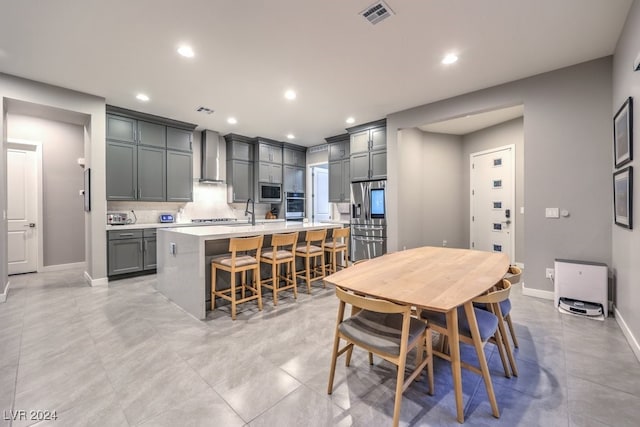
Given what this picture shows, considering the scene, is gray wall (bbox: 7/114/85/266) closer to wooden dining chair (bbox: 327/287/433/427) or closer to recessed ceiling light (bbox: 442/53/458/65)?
wooden dining chair (bbox: 327/287/433/427)

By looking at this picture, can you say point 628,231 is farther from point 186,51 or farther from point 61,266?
point 61,266

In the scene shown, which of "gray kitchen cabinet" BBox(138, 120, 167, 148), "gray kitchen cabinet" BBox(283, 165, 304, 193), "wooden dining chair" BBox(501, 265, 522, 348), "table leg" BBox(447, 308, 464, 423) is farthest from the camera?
"gray kitchen cabinet" BBox(283, 165, 304, 193)

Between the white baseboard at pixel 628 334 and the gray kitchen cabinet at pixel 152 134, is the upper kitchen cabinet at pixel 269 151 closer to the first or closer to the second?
the gray kitchen cabinet at pixel 152 134

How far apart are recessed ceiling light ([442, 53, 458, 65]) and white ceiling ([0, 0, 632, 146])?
7 centimetres

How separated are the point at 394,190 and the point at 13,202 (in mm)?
6612

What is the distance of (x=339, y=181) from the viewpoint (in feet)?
20.7

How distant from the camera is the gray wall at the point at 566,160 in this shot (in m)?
3.07

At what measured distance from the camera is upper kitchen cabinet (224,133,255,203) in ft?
20.6

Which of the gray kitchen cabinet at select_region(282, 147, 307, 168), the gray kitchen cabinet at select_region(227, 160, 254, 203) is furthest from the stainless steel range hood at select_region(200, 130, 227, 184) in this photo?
the gray kitchen cabinet at select_region(282, 147, 307, 168)

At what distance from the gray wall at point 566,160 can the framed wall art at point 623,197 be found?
1.00 feet

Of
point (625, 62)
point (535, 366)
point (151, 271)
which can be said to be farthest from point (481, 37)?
point (151, 271)

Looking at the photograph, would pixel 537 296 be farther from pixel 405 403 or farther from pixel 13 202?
pixel 13 202

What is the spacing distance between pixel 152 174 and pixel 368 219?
162 inches

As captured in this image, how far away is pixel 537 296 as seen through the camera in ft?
11.5
